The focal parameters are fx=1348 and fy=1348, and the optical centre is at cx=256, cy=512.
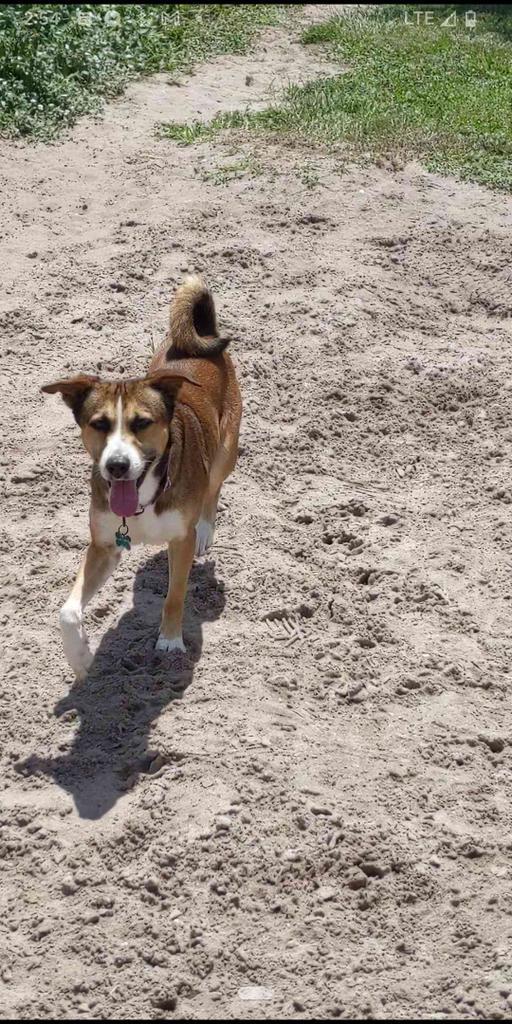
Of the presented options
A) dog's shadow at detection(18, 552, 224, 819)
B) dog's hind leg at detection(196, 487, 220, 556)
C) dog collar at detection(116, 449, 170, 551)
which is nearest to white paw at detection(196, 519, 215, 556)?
dog's hind leg at detection(196, 487, 220, 556)

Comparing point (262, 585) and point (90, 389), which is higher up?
point (90, 389)

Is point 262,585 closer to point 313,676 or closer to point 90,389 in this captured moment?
point 313,676

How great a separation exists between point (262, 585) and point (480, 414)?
2.14m

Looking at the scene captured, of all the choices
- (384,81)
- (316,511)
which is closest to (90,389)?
(316,511)

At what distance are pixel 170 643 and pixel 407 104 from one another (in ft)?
24.3

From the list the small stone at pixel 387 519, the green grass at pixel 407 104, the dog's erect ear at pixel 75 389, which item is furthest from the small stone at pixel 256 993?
the green grass at pixel 407 104

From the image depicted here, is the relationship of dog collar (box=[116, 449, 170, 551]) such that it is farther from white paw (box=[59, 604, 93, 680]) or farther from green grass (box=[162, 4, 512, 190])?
green grass (box=[162, 4, 512, 190])

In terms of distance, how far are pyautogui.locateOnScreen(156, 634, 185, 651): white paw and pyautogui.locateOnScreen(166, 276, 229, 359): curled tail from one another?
1.40m

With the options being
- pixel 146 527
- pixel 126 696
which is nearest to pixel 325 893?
pixel 126 696

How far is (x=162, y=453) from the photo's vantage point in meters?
5.49

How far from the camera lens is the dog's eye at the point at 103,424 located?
5.23 meters

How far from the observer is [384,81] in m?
12.3

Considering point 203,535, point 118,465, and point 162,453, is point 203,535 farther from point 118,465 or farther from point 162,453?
point 118,465

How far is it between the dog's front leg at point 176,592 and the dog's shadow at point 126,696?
0.21ft
